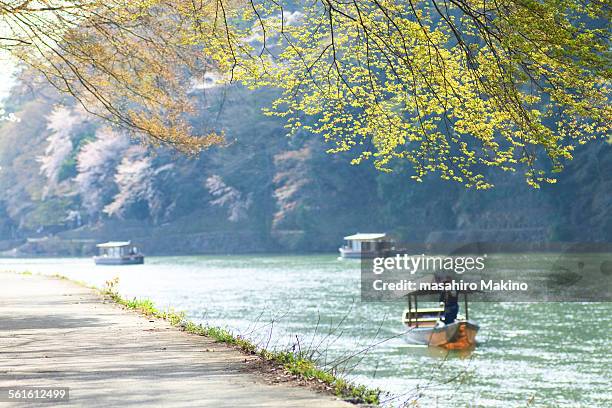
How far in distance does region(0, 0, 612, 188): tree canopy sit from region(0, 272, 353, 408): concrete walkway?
9.28 ft

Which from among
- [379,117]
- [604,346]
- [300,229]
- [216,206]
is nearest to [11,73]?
[379,117]

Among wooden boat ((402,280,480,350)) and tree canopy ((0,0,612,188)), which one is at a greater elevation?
tree canopy ((0,0,612,188))

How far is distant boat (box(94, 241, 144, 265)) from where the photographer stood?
76875 millimetres

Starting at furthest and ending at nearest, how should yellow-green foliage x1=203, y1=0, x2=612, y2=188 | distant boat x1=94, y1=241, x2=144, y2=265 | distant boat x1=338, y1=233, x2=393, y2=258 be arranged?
distant boat x1=94, y1=241, x2=144, y2=265, distant boat x1=338, y1=233, x2=393, y2=258, yellow-green foliage x1=203, y1=0, x2=612, y2=188

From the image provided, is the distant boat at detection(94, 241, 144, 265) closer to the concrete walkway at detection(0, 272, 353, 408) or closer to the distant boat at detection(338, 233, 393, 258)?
the distant boat at detection(338, 233, 393, 258)

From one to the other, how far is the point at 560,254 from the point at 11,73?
4636cm

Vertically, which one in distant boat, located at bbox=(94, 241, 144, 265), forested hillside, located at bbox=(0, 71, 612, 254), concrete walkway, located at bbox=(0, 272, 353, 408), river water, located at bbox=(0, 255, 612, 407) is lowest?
river water, located at bbox=(0, 255, 612, 407)

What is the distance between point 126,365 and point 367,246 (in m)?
63.6

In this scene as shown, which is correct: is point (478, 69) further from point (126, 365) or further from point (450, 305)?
point (450, 305)

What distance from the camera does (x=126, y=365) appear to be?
9938 mm

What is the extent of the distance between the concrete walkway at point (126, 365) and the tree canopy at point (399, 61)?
Result: 2828mm

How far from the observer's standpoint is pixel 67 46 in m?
17.3

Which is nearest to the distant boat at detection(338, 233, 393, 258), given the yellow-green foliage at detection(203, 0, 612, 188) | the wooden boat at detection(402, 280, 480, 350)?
the wooden boat at detection(402, 280, 480, 350)

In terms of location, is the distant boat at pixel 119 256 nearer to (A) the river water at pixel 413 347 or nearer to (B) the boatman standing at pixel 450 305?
(A) the river water at pixel 413 347
